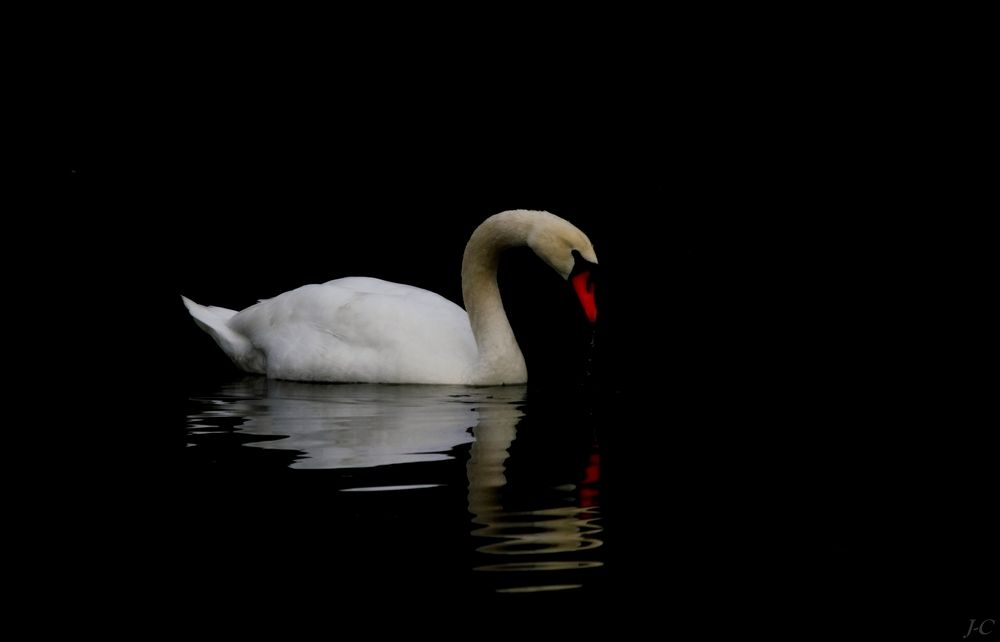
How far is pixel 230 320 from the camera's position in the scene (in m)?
10.9

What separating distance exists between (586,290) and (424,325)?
1142 mm

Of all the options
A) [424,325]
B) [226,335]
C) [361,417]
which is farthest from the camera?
[226,335]

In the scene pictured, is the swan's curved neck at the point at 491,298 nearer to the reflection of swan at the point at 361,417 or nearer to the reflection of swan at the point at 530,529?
the reflection of swan at the point at 361,417

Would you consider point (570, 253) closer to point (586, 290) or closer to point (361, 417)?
point (586, 290)

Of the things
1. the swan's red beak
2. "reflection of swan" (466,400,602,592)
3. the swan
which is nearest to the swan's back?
the swan

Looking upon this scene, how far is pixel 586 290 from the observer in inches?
362

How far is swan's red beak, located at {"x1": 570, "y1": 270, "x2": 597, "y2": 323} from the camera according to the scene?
919cm

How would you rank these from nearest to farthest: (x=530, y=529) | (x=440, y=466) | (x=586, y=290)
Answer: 1. (x=530, y=529)
2. (x=440, y=466)
3. (x=586, y=290)

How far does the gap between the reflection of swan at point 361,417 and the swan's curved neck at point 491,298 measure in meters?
0.13

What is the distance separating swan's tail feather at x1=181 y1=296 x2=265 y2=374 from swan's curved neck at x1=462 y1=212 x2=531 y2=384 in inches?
64.5

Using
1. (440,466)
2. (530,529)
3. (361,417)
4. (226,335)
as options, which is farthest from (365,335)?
(530,529)

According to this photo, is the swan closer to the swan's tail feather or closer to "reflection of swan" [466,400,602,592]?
the swan's tail feather

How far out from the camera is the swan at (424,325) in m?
9.33

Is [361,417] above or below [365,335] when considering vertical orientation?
below
